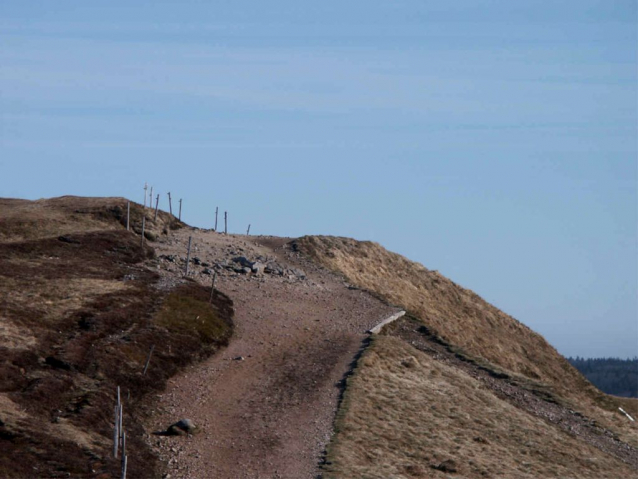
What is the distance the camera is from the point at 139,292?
4947cm

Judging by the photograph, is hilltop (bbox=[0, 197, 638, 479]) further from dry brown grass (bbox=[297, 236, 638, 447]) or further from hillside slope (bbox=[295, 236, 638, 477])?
dry brown grass (bbox=[297, 236, 638, 447])

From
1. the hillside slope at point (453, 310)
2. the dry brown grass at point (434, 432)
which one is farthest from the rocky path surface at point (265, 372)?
the hillside slope at point (453, 310)

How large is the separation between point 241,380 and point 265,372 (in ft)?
5.63

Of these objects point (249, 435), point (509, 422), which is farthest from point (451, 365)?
point (249, 435)

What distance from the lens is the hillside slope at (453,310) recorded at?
6856 centimetres

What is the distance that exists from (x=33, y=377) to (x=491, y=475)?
18.5 meters

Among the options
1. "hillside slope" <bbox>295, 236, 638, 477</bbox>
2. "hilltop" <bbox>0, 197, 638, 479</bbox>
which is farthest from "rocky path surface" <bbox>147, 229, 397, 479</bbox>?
"hillside slope" <bbox>295, 236, 638, 477</bbox>

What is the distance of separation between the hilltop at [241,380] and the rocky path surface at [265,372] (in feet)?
0.36

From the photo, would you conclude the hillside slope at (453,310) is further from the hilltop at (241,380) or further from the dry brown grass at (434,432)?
the dry brown grass at (434,432)

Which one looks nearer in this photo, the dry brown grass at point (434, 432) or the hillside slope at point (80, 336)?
the hillside slope at point (80, 336)

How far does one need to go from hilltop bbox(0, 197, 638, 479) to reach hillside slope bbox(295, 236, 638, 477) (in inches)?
61.9

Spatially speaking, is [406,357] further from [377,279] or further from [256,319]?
[377,279]

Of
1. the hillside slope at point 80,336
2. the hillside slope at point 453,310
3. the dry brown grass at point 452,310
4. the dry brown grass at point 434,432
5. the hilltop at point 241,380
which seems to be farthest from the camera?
the dry brown grass at point 452,310

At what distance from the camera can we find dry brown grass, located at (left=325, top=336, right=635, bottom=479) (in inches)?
1299
